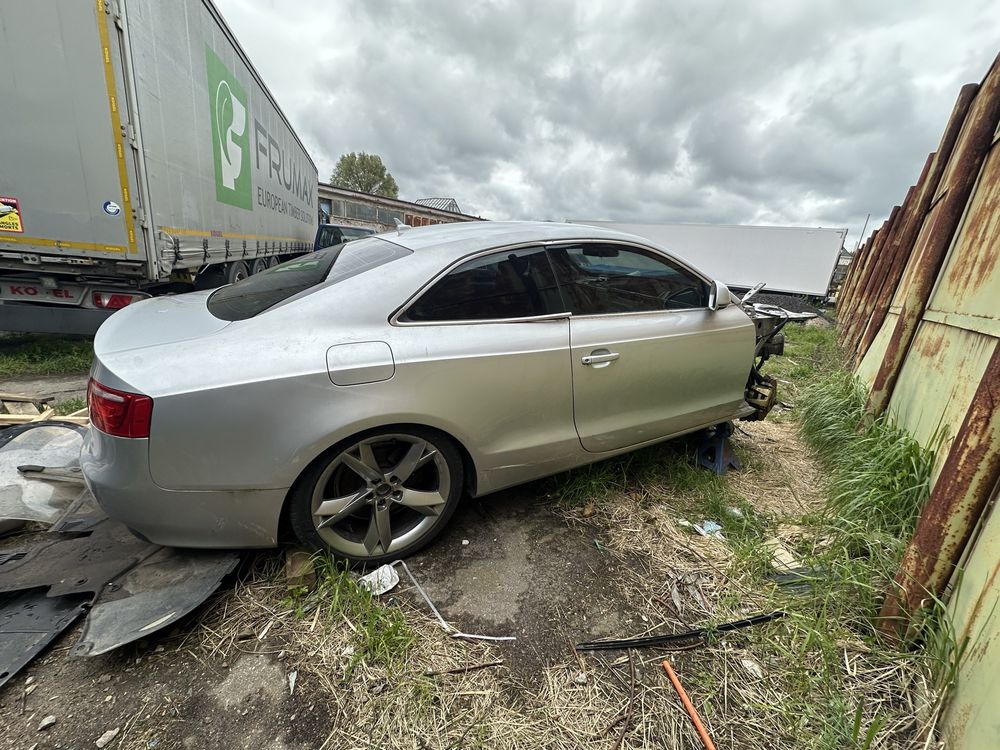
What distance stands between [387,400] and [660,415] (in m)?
1.71

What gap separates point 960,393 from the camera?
2.21m

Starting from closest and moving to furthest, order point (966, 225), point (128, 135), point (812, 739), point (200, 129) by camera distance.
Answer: point (812, 739) < point (966, 225) < point (128, 135) < point (200, 129)

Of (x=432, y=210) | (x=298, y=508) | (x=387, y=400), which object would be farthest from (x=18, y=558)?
(x=432, y=210)

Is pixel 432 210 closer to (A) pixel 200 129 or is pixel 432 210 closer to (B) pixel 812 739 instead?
(A) pixel 200 129

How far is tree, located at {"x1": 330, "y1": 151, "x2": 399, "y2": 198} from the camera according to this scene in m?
46.5

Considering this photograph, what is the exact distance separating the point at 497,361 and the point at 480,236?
0.74 metres

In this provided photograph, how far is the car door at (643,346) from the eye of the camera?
2.39 meters

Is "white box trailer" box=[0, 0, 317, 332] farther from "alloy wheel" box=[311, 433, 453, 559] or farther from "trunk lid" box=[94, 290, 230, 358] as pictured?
"alloy wheel" box=[311, 433, 453, 559]

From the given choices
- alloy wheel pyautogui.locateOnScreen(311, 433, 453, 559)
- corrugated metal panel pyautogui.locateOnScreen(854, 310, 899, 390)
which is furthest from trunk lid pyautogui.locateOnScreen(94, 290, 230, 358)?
corrugated metal panel pyautogui.locateOnScreen(854, 310, 899, 390)

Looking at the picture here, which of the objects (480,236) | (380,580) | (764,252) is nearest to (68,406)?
(380,580)

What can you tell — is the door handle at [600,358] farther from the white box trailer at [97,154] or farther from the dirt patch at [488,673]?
the white box trailer at [97,154]

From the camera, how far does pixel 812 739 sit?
1.47 m

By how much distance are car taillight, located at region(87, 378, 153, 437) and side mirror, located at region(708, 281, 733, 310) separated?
2938 millimetres

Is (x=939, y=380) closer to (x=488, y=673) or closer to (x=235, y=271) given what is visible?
(x=488, y=673)
